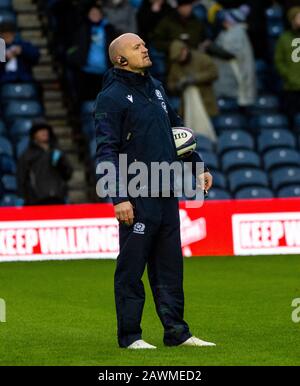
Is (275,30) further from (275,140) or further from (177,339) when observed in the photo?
(177,339)

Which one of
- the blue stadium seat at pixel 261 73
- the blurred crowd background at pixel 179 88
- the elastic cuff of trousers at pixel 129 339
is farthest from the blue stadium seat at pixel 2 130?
the elastic cuff of trousers at pixel 129 339

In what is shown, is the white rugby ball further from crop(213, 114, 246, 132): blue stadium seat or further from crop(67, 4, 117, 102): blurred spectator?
crop(213, 114, 246, 132): blue stadium seat

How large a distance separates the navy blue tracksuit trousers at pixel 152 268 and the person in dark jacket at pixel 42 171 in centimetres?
839

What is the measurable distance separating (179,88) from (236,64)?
55.0 inches

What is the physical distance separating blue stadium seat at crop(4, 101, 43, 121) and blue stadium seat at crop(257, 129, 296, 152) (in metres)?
3.47

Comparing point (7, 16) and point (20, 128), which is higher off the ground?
point (7, 16)

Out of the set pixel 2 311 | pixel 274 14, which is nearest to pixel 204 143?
pixel 274 14

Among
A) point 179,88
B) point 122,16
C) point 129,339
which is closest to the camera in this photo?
point 129,339

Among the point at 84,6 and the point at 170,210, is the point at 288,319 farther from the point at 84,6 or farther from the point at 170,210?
the point at 84,6

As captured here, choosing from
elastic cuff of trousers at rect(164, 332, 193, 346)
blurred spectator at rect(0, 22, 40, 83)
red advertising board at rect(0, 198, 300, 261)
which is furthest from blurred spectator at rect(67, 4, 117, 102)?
elastic cuff of trousers at rect(164, 332, 193, 346)

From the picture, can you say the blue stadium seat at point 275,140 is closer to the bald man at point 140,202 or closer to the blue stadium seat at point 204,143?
the blue stadium seat at point 204,143

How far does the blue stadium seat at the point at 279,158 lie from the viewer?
72.4ft

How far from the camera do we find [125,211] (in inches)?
412

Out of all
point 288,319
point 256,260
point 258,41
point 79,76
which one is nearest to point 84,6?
point 79,76
